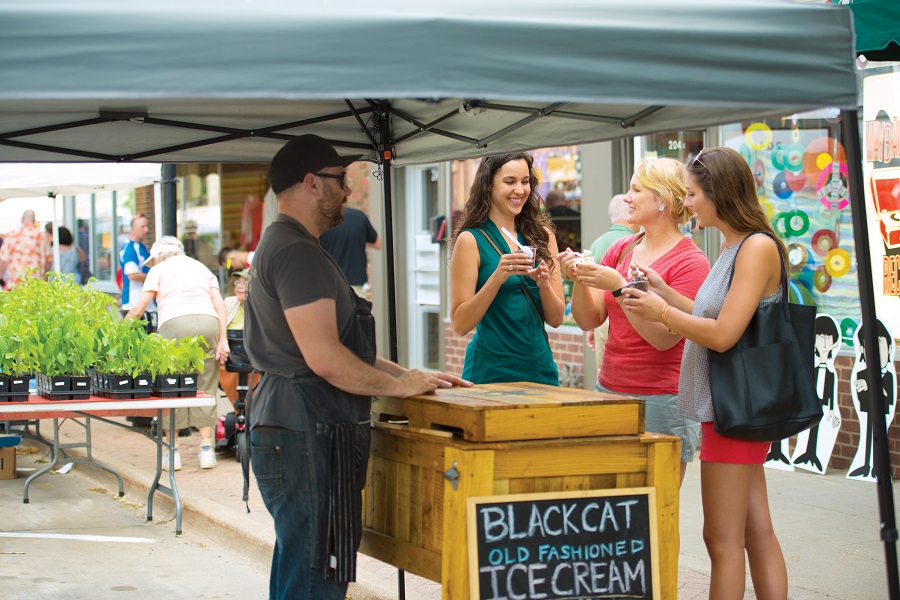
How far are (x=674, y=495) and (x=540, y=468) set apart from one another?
48 centimetres

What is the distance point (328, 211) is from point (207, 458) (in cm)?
549

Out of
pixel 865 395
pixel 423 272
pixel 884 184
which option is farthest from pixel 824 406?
pixel 423 272

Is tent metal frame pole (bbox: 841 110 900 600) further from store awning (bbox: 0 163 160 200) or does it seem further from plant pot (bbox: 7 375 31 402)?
store awning (bbox: 0 163 160 200)

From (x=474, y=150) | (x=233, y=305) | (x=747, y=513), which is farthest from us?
(x=233, y=305)

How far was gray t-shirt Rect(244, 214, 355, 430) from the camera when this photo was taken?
11.3 feet

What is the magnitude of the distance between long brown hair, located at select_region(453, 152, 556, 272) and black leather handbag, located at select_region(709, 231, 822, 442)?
3.63 ft

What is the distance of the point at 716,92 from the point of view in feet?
9.43

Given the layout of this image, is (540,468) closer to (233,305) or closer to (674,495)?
(674,495)

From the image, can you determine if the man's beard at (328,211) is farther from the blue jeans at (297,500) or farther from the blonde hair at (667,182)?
the blonde hair at (667,182)

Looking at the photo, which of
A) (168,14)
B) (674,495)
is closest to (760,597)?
(674,495)

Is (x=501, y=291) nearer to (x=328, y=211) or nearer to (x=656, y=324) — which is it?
(x=656, y=324)

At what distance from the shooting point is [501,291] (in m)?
4.39

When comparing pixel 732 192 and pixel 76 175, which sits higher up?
pixel 76 175

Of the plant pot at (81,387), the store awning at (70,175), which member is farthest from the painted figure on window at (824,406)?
the store awning at (70,175)
